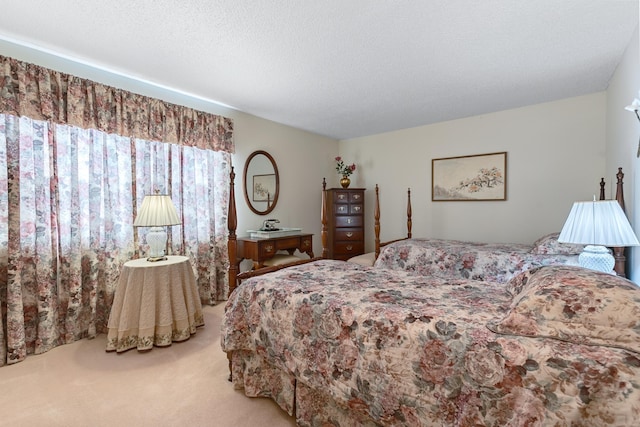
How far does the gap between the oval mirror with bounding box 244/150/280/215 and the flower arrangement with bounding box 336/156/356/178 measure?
3.98 ft

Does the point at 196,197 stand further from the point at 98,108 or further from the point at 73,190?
the point at 98,108

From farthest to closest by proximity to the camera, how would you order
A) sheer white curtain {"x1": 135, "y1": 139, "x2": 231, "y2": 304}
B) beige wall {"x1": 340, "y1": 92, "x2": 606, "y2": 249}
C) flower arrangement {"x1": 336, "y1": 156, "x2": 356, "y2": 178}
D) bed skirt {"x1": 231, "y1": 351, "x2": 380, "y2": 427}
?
flower arrangement {"x1": 336, "y1": 156, "x2": 356, "y2": 178}
beige wall {"x1": 340, "y1": 92, "x2": 606, "y2": 249}
sheer white curtain {"x1": 135, "y1": 139, "x2": 231, "y2": 304}
bed skirt {"x1": 231, "y1": 351, "x2": 380, "y2": 427}

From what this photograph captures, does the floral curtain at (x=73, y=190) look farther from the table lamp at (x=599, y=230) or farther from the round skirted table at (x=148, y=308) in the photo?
the table lamp at (x=599, y=230)

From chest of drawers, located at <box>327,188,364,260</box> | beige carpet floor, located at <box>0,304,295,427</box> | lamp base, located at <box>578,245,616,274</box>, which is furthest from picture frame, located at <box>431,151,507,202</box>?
beige carpet floor, located at <box>0,304,295,427</box>

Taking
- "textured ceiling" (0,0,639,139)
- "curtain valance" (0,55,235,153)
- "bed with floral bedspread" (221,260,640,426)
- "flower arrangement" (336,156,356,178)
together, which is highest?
"textured ceiling" (0,0,639,139)

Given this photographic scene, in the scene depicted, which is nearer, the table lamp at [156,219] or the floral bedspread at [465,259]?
the table lamp at [156,219]

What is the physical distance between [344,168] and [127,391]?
402 centimetres

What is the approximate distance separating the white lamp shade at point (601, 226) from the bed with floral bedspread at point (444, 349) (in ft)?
2.26

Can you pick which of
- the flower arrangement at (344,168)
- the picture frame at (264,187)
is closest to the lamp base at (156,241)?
the picture frame at (264,187)

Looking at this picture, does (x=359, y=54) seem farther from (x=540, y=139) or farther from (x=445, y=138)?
(x=540, y=139)

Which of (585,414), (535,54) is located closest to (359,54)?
(535,54)

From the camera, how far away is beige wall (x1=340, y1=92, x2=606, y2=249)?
3.33 metres

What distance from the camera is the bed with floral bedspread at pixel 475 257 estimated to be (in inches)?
106

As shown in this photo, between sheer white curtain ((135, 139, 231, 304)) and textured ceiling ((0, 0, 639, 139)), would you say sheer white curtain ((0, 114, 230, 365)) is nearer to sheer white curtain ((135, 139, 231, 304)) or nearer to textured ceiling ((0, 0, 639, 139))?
sheer white curtain ((135, 139, 231, 304))
